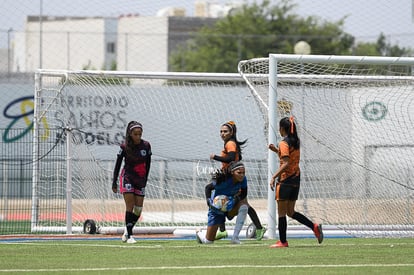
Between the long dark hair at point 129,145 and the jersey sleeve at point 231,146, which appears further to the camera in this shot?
the long dark hair at point 129,145

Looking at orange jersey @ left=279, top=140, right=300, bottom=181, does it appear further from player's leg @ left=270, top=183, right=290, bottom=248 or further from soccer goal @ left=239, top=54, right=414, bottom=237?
soccer goal @ left=239, top=54, right=414, bottom=237

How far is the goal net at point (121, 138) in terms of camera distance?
1923 cm

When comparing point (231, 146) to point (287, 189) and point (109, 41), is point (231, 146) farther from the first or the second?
point (109, 41)

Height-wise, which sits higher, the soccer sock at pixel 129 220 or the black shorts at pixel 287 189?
the black shorts at pixel 287 189

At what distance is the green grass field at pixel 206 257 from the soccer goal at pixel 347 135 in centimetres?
299

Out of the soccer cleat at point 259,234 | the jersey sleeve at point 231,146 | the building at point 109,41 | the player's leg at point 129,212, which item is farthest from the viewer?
the building at point 109,41

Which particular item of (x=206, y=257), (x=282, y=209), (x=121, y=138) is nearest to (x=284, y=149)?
(x=282, y=209)

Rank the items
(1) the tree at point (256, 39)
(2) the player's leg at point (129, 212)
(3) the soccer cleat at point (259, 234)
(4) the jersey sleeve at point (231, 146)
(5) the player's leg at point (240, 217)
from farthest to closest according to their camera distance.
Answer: (1) the tree at point (256, 39)
(3) the soccer cleat at point (259, 234)
(2) the player's leg at point (129, 212)
(5) the player's leg at point (240, 217)
(4) the jersey sleeve at point (231, 146)

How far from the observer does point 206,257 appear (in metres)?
12.4

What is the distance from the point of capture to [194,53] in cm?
5253

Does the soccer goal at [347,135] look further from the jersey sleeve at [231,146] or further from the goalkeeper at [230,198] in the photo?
the goalkeeper at [230,198]

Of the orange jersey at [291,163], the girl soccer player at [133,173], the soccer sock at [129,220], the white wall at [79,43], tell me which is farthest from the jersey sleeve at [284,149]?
the white wall at [79,43]

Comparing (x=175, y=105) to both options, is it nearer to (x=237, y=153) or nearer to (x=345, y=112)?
(x=345, y=112)

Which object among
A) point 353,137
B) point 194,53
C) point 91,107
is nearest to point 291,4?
point 194,53
